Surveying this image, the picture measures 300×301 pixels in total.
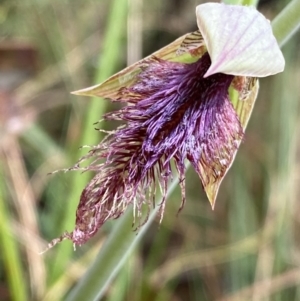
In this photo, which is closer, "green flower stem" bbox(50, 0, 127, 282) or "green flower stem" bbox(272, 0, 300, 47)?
"green flower stem" bbox(272, 0, 300, 47)

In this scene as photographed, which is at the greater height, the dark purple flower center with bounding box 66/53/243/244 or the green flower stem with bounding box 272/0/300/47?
the green flower stem with bounding box 272/0/300/47

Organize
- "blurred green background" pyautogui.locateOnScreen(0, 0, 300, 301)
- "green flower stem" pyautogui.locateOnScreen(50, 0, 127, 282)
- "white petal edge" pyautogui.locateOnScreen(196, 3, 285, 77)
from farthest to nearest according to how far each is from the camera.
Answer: "blurred green background" pyautogui.locateOnScreen(0, 0, 300, 301) < "green flower stem" pyautogui.locateOnScreen(50, 0, 127, 282) < "white petal edge" pyautogui.locateOnScreen(196, 3, 285, 77)

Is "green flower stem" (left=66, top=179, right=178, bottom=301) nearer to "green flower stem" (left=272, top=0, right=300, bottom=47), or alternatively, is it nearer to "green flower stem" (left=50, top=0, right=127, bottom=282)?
"green flower stem" (left=272, top=0, right=300, bottom=47)

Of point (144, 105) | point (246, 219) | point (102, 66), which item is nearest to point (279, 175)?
point (246, 219)

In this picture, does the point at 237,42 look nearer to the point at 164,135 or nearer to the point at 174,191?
the point at 164,135

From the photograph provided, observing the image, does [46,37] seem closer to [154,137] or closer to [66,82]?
[66,82]

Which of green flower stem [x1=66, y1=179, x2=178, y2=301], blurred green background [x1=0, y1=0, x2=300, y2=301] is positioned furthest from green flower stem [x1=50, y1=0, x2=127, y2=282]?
green flower stem [x1=66, y1=179, x2=178, y2=301]

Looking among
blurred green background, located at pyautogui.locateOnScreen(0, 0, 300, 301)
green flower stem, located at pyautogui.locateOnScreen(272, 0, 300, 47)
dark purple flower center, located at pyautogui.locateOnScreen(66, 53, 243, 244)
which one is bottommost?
blurred green background, located at pyautogui.locateOnScreen(0, 0, 300, 301)
